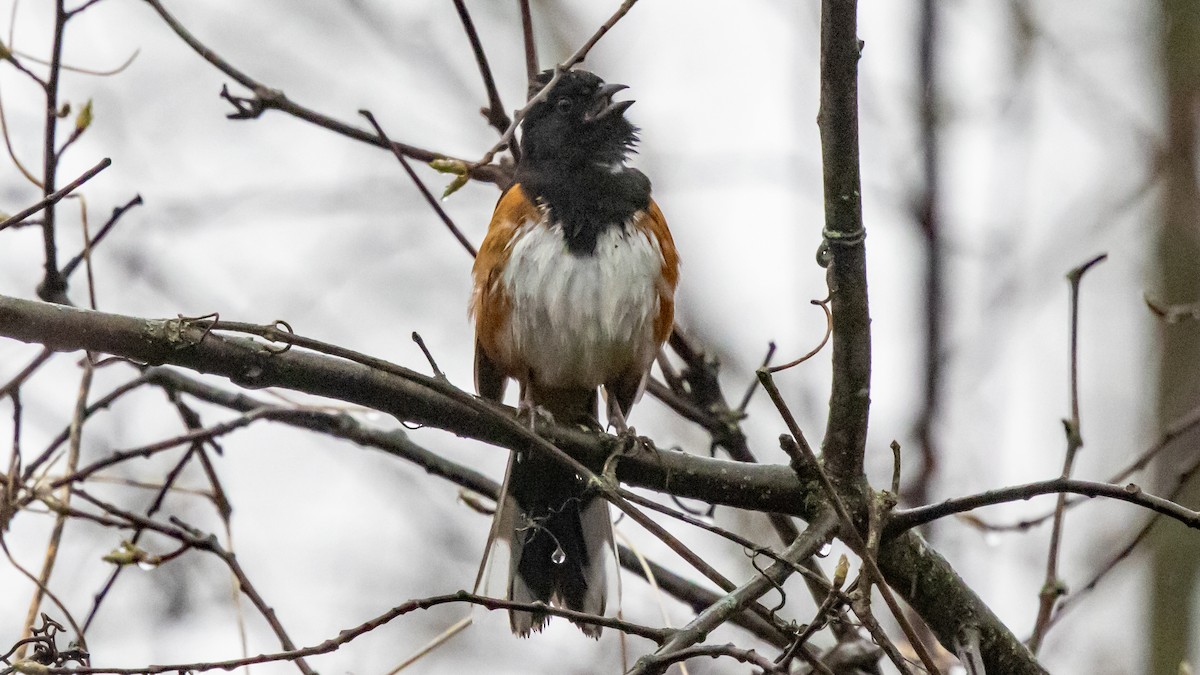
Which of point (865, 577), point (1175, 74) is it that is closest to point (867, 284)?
point (865, 577)

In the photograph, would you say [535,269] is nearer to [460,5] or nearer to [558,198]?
[558,198]

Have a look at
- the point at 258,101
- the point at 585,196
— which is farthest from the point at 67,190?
the point at 585,196

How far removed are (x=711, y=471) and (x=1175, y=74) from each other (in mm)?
4826

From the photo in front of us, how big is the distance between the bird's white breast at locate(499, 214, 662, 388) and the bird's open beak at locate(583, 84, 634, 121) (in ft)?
1.65

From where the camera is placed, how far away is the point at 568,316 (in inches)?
129

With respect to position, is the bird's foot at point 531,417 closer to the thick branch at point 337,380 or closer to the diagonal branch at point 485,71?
the thick branch at point 337,380

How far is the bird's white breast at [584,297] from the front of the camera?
10.7 ft

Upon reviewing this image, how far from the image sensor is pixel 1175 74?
6.09 metres

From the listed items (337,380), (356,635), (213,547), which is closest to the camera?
(356,635)

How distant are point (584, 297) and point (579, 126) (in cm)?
71

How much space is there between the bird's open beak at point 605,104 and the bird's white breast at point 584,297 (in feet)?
1.65

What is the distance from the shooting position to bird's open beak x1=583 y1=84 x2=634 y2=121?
3672 mm

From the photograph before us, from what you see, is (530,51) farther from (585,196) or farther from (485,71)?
(585,196)

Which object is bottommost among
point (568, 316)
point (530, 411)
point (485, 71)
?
point (530, 411)
